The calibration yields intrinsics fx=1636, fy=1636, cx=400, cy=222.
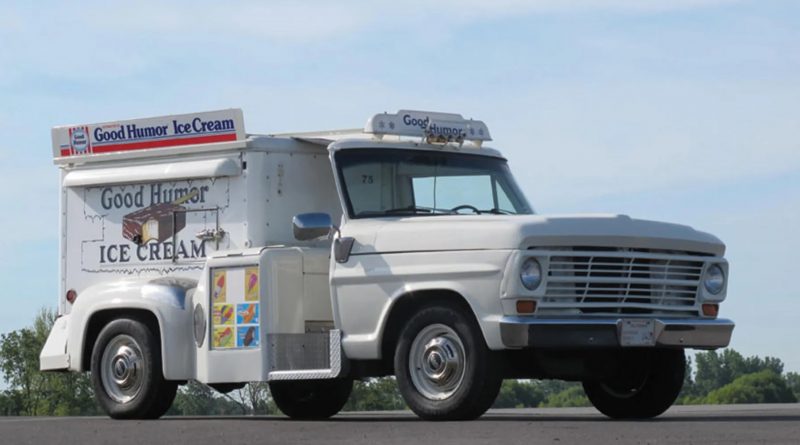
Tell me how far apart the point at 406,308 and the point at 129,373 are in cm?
364

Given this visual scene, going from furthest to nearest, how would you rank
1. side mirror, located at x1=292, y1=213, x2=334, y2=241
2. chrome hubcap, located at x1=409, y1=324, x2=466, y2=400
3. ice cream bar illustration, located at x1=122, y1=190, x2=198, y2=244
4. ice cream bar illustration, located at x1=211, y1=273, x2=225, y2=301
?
ice cream bar illustration, located at x1=122, y1=190, x2=198, y2=244
ice cream bar illustration, located at x1=211, y1=273, x2=225, y2=301
side mirror, located at x1=292, y1=213, x2=334, y2=241
chrome hubcap, located at x1=409, y1=324, x2=466, y2=400

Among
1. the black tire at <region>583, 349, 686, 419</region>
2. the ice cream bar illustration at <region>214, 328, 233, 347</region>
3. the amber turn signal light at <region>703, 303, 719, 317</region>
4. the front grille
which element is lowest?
the black tire at <region>583, 349, 686, 419</region>

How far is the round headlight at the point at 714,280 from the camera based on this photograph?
1548 centimetres

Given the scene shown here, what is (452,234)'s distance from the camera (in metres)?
14.7

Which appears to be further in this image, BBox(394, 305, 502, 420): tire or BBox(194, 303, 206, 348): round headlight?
BBox(194, 303, 206, 348): round headlight

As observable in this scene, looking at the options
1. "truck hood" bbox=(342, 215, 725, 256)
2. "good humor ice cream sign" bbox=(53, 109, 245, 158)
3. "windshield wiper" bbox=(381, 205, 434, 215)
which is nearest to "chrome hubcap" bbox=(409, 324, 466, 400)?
"truck hood" bbox=(342, 215, 725, 256)

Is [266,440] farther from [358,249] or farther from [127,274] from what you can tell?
[127,274]

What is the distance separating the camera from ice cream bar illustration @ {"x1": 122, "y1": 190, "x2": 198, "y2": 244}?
1755 cm

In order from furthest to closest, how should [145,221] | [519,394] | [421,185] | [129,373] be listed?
[519,394], [145,221], [129,373], [421,185]

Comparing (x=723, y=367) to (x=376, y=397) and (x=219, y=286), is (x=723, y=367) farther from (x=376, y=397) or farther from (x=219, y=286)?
(x=219, y=286)

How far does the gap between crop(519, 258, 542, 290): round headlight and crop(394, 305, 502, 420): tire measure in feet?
2.07

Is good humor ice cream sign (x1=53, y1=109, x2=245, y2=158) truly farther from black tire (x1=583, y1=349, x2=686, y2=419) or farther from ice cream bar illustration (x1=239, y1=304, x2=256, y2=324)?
black tire (x1=583, y1=349, x2=686, y2=419)

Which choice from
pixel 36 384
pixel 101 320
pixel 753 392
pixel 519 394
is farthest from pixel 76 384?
pixel 101 320

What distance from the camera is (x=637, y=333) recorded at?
14.5m
